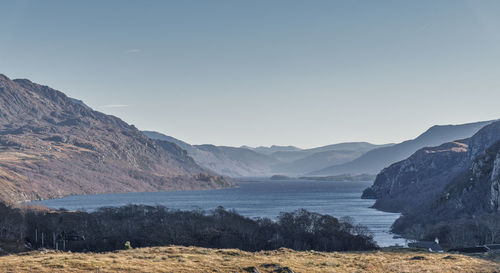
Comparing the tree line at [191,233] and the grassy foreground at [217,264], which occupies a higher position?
the grassy foreground at [217,264]

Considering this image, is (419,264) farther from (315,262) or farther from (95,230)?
(95,230)

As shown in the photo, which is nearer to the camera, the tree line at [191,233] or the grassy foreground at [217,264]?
the grassy foreground at [217,264]

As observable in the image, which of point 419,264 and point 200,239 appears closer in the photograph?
point 419,264

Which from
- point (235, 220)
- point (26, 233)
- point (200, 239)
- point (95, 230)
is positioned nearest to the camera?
point (200, 239)

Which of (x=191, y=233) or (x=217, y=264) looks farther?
(x=191, y=233)

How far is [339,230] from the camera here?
179 metres

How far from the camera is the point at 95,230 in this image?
176875 millimetres

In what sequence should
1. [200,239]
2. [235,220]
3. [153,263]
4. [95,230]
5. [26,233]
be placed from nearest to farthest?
[153,263], [200,239], [26,233], [95,230], [235,220]

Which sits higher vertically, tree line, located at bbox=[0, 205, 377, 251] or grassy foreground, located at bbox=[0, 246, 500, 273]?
grassy foreground, located at bbox=[0, 246, 500, 273]

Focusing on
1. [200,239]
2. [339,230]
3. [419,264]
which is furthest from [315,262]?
[339,230]

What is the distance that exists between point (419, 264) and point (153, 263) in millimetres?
38908

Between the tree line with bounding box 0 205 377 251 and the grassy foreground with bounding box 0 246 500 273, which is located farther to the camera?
the tree line with bounding box 0 205 377 251

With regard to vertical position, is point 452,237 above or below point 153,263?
below

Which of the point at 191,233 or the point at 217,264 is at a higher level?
the point at 217,264
